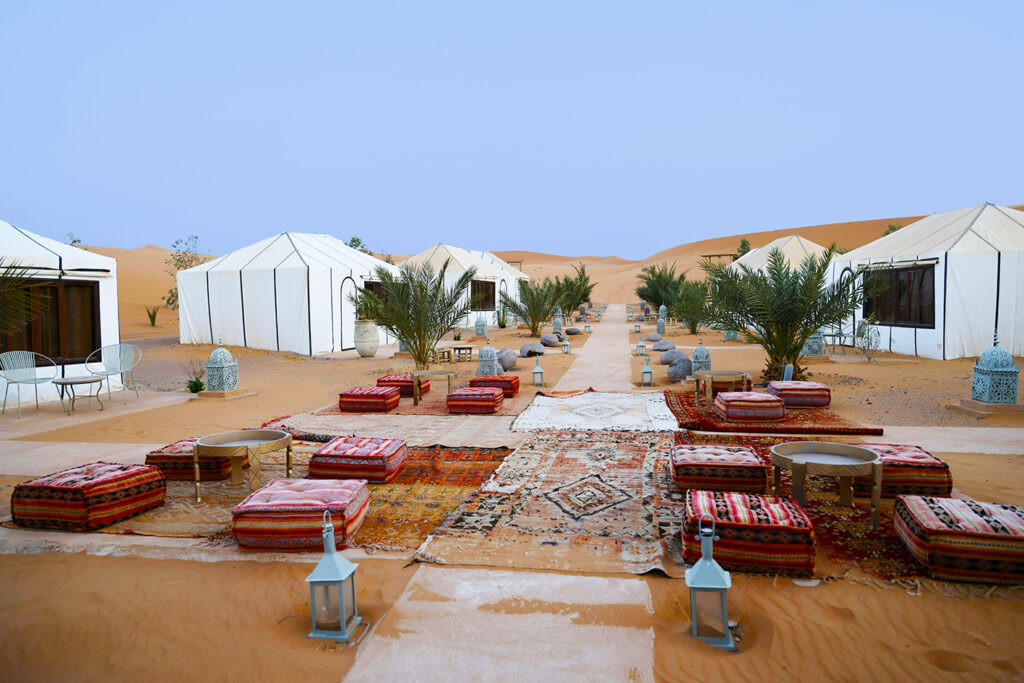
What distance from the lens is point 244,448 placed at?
17.6 ft

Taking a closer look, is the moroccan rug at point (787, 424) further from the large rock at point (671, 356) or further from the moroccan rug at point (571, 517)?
the large rock at point (671, 356)

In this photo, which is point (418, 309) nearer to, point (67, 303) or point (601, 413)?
point (601, 413)

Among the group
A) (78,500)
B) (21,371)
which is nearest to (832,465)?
(78,500)

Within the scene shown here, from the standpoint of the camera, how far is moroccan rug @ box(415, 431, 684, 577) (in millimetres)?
4035

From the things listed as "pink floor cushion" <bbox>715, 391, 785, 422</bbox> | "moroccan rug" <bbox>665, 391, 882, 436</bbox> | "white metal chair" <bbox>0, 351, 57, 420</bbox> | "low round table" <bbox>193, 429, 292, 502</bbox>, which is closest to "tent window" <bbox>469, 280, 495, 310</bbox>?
"white metal chair" <bbox>0, 351, 57, 420</bbox>

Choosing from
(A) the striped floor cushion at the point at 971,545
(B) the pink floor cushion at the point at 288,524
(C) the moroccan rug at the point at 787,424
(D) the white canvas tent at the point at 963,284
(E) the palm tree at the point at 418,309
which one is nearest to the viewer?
(A) the striped floor cushion at the point at 971,545

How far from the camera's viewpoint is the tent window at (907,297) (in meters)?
14.0

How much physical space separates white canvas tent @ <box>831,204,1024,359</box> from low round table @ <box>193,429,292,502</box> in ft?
37.0

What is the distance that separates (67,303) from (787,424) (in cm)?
1118

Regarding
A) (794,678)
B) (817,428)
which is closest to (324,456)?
(794,678)

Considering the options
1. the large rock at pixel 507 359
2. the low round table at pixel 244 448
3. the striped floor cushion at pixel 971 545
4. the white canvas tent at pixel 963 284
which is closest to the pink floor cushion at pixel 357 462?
the low round table at pixel 244 448

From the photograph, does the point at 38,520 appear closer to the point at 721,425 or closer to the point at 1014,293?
the point at 721,425

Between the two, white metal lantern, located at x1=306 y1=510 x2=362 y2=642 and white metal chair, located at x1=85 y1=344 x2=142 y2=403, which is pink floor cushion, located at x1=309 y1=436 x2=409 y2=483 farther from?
white metal chair, located at x1=85 y1=344 x2=142 y2=403

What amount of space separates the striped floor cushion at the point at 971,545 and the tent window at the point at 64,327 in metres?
11.7
